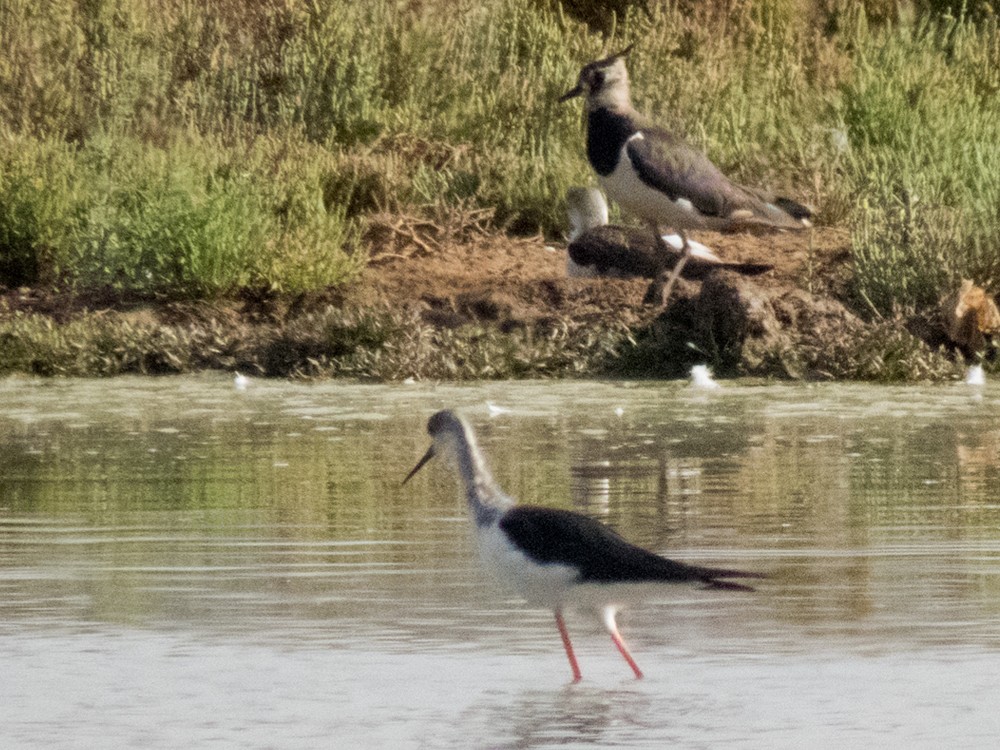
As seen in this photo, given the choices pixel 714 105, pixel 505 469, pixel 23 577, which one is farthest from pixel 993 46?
pixel 23 577

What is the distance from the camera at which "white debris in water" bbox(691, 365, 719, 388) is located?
48.9 ft

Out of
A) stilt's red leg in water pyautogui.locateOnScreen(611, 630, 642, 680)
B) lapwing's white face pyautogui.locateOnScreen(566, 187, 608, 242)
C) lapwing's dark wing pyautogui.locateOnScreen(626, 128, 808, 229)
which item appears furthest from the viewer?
lapwing's white face pyautogui.locateOnScreen(566, 187, 608, 242)

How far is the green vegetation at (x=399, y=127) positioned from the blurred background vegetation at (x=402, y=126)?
29 millimetres

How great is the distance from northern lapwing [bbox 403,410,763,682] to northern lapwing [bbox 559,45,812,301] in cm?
941

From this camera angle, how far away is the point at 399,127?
20.6 meters

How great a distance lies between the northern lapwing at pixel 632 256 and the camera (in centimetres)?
1695

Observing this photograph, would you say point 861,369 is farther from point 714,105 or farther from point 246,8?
point 246,8

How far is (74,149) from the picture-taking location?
19.1 meters

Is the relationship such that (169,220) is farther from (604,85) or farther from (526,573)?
(526,573)

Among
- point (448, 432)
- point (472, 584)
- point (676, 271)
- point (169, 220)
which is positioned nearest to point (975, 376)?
point (676, 271)

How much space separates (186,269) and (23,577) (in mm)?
8971

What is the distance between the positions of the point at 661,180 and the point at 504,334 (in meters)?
1.55

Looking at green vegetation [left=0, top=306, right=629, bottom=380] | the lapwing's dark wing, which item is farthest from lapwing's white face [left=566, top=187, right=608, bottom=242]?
green vegetation [left=0, top=306, right=629, bottom=380]

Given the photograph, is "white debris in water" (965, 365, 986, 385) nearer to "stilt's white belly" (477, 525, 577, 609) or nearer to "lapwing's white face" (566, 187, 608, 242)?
"lapwing's white face" (566, 187, 608, 242)
